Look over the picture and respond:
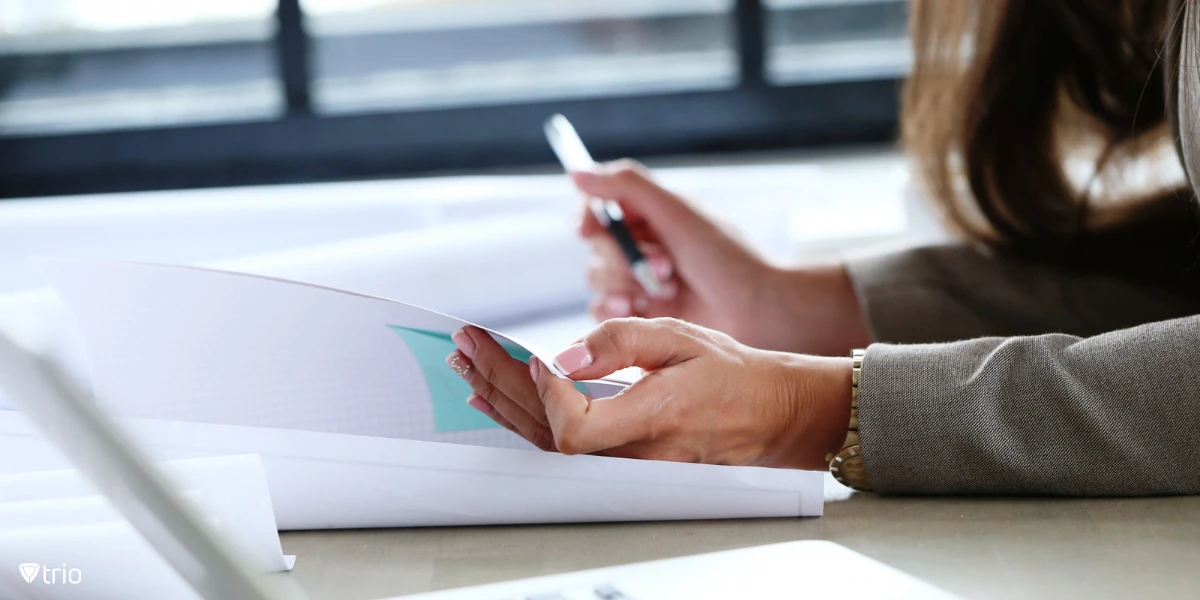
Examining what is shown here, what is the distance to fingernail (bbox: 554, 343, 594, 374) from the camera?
49cm

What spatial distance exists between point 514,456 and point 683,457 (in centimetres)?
8

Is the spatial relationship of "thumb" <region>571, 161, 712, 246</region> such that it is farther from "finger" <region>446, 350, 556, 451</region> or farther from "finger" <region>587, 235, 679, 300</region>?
"finger" <region>446, 350, 556, 451</region>

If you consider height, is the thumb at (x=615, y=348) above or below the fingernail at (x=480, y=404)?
above

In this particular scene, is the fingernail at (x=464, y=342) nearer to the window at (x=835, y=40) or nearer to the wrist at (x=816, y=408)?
the wrist at (x=816, y=408)

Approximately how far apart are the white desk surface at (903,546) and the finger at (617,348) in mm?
69

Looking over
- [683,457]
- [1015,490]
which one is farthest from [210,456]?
[1015,490]

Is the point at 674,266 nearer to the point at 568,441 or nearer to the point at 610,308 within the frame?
the point at 610,308

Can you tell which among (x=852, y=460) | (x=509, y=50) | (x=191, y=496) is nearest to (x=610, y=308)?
(x=852, y=460)

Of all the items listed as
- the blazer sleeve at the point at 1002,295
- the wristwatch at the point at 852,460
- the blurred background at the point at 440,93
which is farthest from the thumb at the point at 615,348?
the blurred background at the point at 440,93

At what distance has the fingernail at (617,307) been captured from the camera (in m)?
0.92

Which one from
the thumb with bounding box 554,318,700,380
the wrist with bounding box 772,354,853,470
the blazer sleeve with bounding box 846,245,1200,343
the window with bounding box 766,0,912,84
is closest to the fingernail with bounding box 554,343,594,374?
the thumb with bounding box 554,318,700,380

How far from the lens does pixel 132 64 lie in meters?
1.64

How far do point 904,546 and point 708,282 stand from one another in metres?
0.48

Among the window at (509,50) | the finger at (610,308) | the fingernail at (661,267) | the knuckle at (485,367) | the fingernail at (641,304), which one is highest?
the window at (509,50)
